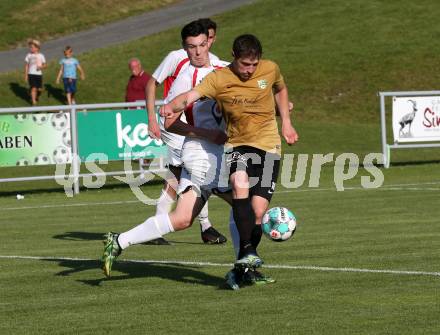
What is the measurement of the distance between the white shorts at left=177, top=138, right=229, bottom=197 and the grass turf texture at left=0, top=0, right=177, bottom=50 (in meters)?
38.2

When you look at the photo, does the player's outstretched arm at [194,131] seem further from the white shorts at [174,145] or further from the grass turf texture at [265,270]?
the white shorts at [174,145]

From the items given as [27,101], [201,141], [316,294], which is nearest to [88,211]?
[201,141]

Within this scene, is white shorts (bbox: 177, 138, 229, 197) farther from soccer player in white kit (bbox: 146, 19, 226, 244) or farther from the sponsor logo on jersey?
soccer player in white kit (bbox: 146, 19, 226, 244)

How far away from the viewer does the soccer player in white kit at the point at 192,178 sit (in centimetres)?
1021

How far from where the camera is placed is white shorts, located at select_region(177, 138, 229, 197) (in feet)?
33.8

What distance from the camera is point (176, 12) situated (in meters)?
52.4

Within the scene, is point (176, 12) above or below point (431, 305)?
above

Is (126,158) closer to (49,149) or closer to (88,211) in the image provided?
(49,149)

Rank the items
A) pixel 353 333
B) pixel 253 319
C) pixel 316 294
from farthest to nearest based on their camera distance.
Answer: pixel 316 294 → pixel 253 319 → pixel 353 333

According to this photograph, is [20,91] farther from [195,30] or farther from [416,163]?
[195,30]

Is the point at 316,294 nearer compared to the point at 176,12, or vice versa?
the point at 316,294

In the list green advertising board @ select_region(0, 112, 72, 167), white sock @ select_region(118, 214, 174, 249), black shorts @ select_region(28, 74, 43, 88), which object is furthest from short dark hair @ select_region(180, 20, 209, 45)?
black shorts @ select_region(28, 74, 43, 88)

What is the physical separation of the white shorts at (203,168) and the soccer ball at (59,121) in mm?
11592

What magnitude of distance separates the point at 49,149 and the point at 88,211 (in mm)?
3372
